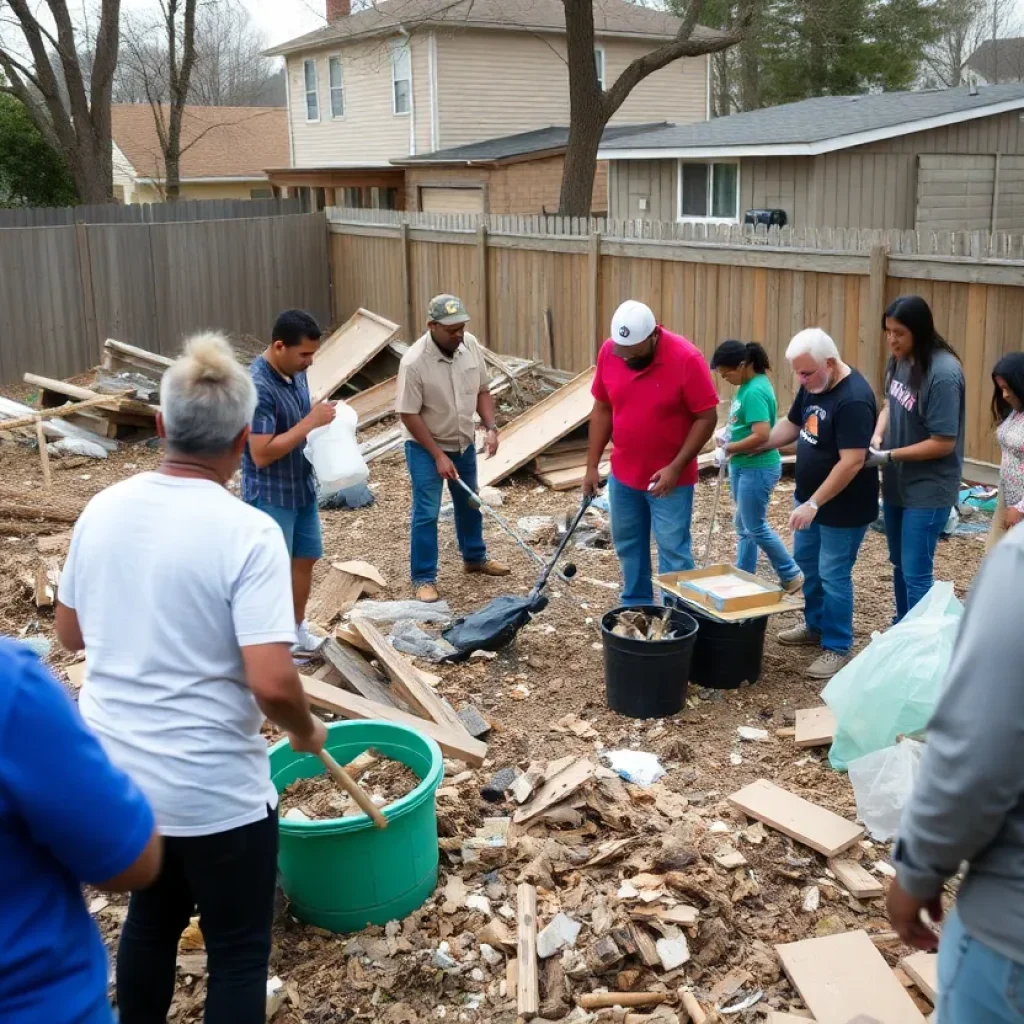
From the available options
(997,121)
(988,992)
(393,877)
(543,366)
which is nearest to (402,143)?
(997,121)

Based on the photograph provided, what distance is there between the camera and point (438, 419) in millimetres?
6797

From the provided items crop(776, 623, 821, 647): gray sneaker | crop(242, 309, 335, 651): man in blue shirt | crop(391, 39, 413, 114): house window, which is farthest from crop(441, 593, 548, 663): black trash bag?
crop(391, 39, 413, 114): house window

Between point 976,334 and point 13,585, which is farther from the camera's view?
point 976,334

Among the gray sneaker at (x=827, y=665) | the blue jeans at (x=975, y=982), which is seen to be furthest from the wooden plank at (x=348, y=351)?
the blue jeans at (x=975, y=982)

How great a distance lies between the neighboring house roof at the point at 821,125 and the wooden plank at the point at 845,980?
14311 mm

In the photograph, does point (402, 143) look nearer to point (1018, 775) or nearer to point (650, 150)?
point (650, 150)

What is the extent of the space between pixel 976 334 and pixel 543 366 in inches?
207

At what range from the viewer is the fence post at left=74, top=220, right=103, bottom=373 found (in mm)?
14312

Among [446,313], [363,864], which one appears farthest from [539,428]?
[363,864]

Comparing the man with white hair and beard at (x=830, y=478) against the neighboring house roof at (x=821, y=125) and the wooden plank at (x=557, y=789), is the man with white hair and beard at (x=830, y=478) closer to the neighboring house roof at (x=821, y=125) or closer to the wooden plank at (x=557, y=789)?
the wooden plank at (x=557, y=789)

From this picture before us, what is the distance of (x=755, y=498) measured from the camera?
20.6 feet

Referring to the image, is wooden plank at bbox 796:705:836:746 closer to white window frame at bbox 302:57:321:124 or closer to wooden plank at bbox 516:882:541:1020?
wooden plank at bbox 516:882:541:1020

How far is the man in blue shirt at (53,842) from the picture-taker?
5.23 feet

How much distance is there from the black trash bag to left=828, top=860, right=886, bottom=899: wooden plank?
7.88ft
